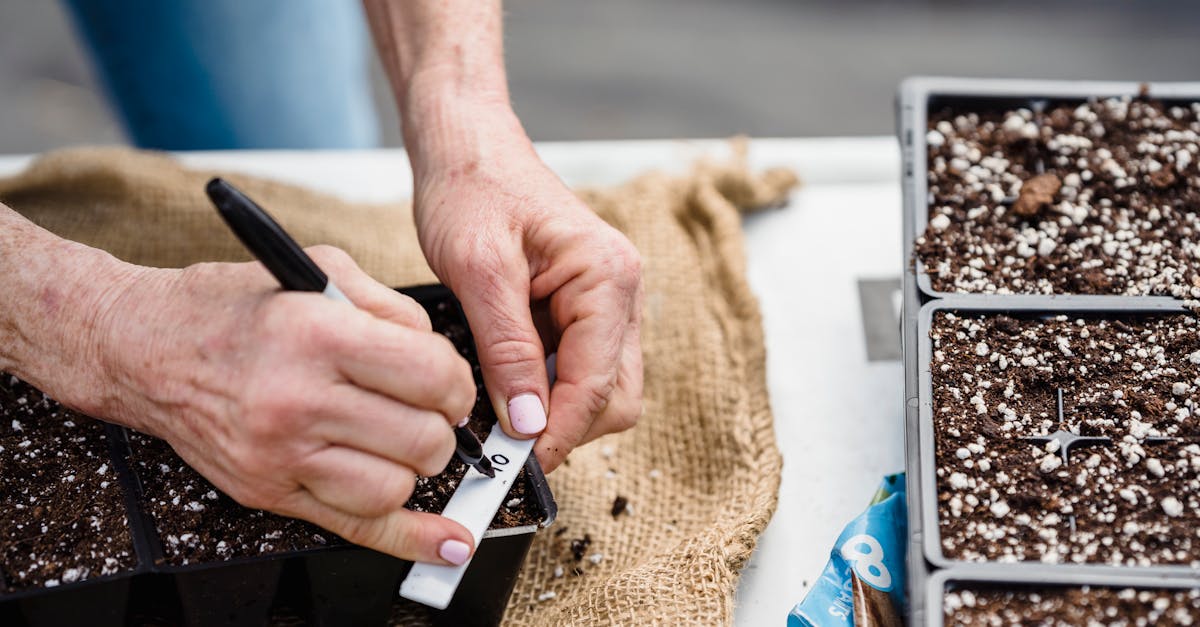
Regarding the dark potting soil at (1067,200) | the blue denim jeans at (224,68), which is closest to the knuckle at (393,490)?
the dark potting soil at (1067,200)

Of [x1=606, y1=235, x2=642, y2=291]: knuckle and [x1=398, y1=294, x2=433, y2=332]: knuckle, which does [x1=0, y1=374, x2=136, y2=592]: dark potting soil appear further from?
[x1=606, y1=235, x2=642, y2=291]: knuckle

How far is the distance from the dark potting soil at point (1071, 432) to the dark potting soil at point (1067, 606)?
1.2 inches

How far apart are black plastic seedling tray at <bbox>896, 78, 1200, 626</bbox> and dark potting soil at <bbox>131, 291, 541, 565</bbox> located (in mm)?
340

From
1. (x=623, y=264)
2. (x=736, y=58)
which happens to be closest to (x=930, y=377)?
(x=623, y=264)

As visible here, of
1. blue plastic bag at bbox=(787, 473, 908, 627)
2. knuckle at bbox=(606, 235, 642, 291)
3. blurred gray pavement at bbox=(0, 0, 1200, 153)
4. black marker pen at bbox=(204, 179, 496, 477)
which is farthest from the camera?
blurred gray pavement at bbox=(0, 0, 1200, 153)

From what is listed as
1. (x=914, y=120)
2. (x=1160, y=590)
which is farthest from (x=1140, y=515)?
(x=914, y=120)

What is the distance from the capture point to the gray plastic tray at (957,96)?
3.68 feet

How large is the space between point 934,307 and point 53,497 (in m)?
0.86

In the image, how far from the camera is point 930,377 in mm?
951

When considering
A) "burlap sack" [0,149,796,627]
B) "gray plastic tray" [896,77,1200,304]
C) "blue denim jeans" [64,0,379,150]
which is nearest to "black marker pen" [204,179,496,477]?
"burlap sack" [0,149,796,627]

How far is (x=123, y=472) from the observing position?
0.88 metres

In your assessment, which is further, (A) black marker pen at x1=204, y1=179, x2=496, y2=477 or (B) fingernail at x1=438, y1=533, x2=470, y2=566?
(B) fingernail at x1=438, y1=533, x2=470, y2=566

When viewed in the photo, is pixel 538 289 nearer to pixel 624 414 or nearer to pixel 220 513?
pixel 624 414

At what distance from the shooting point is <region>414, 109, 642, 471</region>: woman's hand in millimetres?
945
